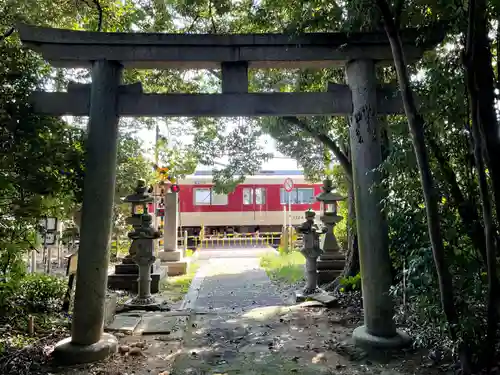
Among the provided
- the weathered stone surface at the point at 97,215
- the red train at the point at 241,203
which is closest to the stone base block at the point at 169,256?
the red train at the point at 241,203

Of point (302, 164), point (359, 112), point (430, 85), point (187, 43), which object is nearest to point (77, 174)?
point (187, 43)

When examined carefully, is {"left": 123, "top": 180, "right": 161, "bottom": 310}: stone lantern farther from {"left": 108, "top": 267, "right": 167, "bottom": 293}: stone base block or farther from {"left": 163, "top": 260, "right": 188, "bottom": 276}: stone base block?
{"left": 163, "top": 260, "right": 188, "bottom": 276}: stone base block

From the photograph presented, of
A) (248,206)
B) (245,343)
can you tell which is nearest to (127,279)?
(245,343)

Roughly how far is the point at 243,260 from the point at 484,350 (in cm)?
1126

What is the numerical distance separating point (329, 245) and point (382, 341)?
5060 millimetres

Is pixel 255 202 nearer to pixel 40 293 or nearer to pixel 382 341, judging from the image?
pixel 40 293

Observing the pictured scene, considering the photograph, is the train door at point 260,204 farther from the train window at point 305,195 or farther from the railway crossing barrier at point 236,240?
the train window at point 305,195

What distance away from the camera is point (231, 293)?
8.61 metres

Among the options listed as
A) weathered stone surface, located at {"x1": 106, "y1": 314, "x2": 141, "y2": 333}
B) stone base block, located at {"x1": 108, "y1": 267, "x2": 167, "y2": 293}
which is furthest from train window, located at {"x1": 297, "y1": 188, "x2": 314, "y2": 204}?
weathered stone surface, located at {"x1": 106, "y1": 314, "x2": 141, "y2": 333}

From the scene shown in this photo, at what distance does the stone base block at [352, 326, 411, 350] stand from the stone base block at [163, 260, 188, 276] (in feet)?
26.2

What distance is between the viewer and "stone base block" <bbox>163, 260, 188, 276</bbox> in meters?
11.4

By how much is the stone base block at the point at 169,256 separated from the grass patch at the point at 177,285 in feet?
1.81

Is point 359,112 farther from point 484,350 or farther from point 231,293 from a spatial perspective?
point 231,293

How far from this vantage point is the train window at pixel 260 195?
19.2 metres
